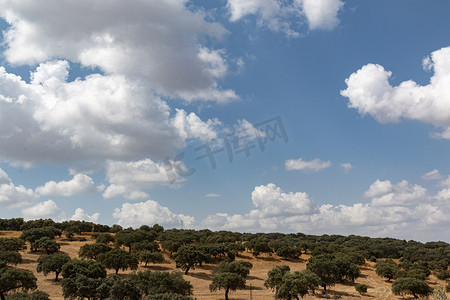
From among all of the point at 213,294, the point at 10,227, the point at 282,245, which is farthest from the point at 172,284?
the point at 10,227

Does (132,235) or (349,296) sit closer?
(349,296)

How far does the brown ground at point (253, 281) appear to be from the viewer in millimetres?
74000

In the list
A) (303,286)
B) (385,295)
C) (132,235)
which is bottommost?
(385,295)

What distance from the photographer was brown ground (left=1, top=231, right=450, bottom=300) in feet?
243

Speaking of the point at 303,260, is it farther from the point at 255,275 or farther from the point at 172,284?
the point at 172,284

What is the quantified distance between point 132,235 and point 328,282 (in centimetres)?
6915

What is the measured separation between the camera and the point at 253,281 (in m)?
92.4

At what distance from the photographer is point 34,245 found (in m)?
101

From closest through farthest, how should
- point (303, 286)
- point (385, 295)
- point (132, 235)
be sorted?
point (303, 286) → point (385, 295) → point (132, 235)

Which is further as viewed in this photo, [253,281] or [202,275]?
[202,275]

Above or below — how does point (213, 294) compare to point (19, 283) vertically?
below

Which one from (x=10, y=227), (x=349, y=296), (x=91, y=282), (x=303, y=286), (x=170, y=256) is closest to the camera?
(x=91, y=282)

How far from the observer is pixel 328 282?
8531 centimetres

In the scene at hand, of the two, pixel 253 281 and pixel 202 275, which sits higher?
pixel 202 275
